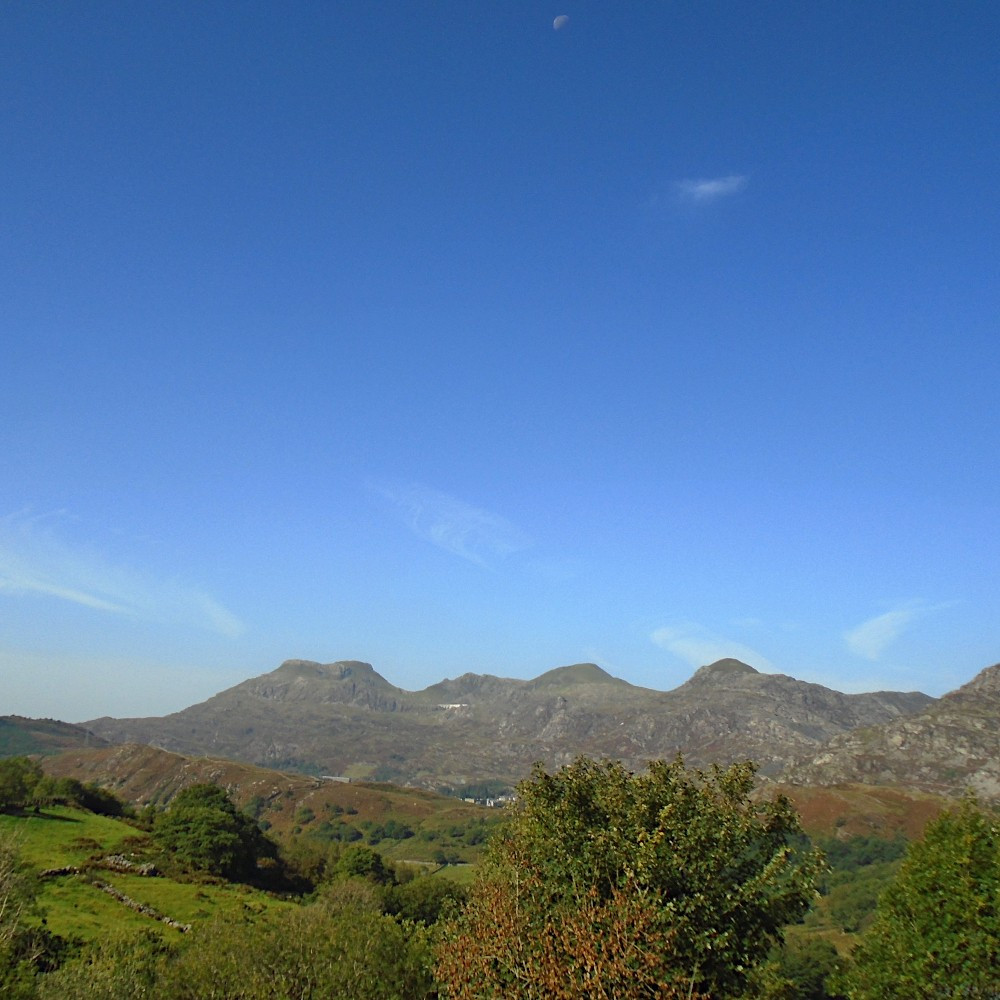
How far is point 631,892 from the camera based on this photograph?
27.4 m

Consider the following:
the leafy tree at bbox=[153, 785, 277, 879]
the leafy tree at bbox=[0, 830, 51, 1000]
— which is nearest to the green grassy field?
the leafy tree at bbox=[153, 785, 277, 879]

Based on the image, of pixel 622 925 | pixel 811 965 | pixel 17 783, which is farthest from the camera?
pixel 17 783

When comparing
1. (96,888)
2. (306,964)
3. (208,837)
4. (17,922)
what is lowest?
(96,888)

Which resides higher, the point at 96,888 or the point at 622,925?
the point at 622,925

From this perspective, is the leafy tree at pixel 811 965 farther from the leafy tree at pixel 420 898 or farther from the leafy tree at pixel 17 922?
the leafy tree at pixel 17 922

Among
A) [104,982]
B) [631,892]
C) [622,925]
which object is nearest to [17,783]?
[104,982]

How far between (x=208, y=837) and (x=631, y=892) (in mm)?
124985

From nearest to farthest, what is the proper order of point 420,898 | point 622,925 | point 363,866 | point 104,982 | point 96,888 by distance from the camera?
point 622,925 → point 104,982 → point 96,888 → point 420,898 → point 363,866

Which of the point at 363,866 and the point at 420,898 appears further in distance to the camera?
the point at 363,866

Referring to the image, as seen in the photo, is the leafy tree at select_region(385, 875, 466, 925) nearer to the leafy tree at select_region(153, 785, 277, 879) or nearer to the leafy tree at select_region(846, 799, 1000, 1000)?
the leafy tree at select_region(153, 785, 277, 879)

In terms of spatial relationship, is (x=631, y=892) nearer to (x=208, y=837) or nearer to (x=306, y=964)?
(x=306, y=964)

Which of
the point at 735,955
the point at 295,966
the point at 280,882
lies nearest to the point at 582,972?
the point at 735,955

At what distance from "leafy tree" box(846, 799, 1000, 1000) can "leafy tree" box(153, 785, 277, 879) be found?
113648 mm

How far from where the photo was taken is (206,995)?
36250mm
